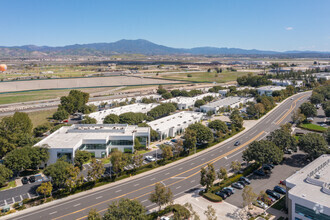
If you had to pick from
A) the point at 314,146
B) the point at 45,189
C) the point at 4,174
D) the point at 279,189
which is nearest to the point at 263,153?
the point at 279,189

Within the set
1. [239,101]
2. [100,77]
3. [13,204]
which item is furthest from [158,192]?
[100,77]

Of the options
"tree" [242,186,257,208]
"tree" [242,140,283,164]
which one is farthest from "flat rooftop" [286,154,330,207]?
"tree" [242,140,283,164]

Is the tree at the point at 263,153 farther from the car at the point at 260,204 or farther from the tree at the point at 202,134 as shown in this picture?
the tree at the point at 202,134

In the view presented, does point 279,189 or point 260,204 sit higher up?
point 279,189

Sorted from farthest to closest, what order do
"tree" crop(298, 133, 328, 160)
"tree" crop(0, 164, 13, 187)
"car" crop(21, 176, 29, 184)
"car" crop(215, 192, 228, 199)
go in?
"tree" crop(298, 133, 328, 160), "car" crop(21, 176, 29, 184), "tree" crop(0, 164, 13, 187), "car" crop(215, 192, 228, 199)

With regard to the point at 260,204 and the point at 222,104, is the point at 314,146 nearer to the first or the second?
the point at 260,204

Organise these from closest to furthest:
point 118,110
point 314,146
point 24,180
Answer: point 24,180, point 314,146, point 118,110

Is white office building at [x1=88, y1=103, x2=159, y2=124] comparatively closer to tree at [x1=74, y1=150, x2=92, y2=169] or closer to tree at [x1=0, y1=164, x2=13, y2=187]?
tree at [x1=74, y1=150, x2=92, y2=169]

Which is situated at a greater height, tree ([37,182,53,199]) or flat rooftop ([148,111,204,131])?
flat rooftop ([148,111,204,131])
